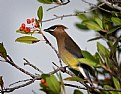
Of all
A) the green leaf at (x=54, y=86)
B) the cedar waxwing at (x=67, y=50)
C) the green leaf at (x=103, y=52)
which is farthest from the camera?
the cedar waxwing at (x=67, y=50)

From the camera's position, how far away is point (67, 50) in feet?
8.78

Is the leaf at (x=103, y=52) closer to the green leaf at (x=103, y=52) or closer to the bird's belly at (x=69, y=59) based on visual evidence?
the green leaf at (x=103, y=52)

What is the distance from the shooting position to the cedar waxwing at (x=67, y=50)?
2156 mm

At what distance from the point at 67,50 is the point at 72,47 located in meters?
0.06

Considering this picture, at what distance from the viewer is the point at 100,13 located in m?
2.34

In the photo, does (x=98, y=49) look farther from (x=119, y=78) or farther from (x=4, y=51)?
(x=4, y=51)

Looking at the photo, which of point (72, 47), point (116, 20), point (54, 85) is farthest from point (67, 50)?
point (54, 85)

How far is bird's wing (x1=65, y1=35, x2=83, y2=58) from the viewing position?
7.90ft

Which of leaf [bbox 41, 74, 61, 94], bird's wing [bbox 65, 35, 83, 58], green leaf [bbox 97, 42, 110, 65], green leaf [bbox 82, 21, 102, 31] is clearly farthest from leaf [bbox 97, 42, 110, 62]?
bird's wing [bbox 65, 35, 83, 58]

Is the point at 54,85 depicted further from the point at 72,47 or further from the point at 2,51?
the point at 72,47

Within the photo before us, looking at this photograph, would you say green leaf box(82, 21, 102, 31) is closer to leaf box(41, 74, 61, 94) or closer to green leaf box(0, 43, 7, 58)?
green leaf box(0, 43, 7, 58)

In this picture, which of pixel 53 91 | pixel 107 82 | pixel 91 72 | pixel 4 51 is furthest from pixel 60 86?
pixel 107 82

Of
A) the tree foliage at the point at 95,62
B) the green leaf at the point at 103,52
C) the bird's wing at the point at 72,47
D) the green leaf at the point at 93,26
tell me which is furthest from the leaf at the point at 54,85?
the bird's wing at the point at 72,47

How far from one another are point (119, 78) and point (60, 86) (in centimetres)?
33
